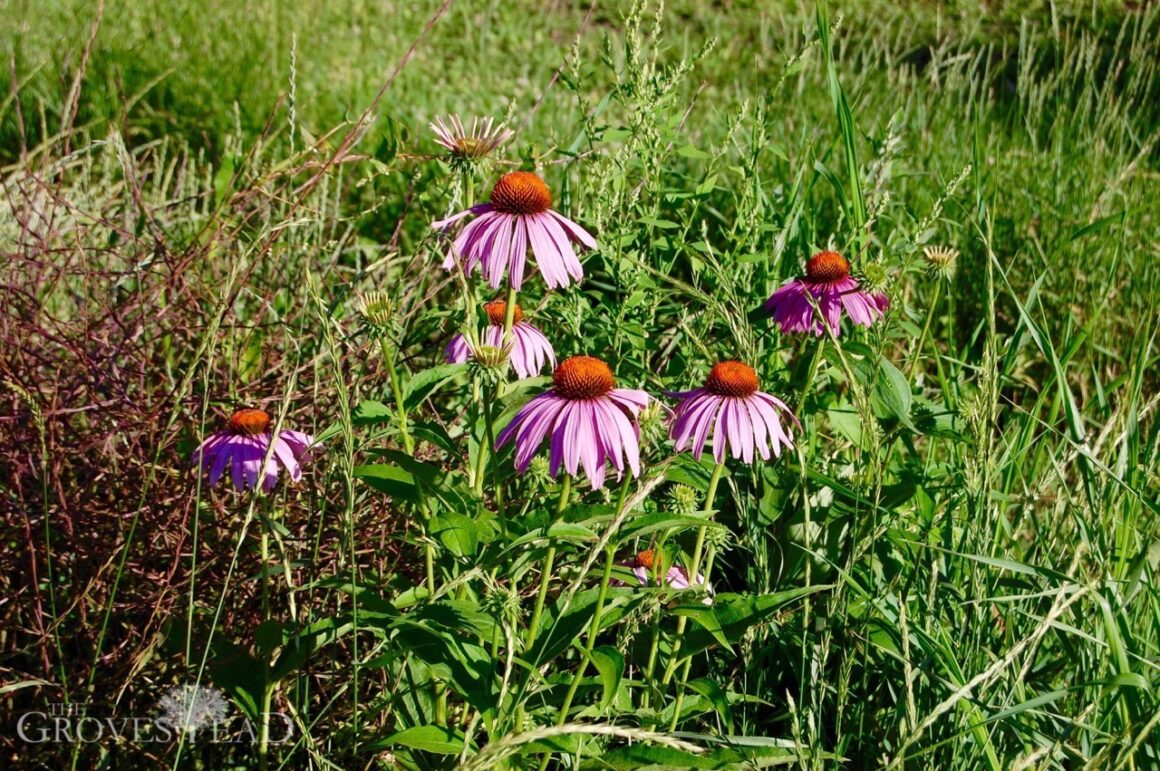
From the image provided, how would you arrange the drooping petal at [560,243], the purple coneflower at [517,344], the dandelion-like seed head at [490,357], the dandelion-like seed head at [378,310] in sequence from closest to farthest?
the dandelion-like seed head at [490,357]
the dandelion-like seed head at [378,310]
the drooping petal at [560,243]
the purple coneflower at [517,344]

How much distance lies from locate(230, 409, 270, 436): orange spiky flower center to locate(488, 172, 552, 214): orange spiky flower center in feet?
1.45

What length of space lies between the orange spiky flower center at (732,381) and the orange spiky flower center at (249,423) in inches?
24.1

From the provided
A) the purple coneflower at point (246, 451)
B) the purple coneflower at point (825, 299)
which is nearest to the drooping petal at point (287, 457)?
the purple coneflower at point (246, 451)

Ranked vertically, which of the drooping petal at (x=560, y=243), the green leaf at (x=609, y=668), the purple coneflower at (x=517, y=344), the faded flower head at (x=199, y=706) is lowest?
the faded flower head at (x=199, y=706)

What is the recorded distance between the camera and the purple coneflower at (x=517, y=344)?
160cm

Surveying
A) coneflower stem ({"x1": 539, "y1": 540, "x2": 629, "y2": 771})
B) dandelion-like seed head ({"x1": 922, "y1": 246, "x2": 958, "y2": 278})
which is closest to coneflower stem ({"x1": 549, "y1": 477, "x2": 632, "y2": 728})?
coneflower stem ({"x1": 539, "y1": 540, "x2": 629, "y2": 771})

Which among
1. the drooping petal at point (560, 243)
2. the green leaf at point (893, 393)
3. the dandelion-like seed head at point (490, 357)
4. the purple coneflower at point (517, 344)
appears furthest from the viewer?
the green leaf at point (893, 393)

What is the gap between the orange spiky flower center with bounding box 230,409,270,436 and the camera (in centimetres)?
153

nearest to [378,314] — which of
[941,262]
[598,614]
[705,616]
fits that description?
[598,614]

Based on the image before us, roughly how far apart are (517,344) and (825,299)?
1.58 feet

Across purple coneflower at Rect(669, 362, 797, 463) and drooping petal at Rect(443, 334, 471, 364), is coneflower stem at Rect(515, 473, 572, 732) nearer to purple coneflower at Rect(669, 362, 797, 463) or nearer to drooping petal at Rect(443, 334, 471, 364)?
purple coneflower at Rect(669, 362, 797, 463)

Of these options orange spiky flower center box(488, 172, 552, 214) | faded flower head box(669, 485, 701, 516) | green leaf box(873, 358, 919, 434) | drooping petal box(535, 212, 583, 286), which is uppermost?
orange spiky flower center box(488, 172, 552, 214)

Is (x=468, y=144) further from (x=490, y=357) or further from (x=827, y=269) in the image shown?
(x=827, y=269)

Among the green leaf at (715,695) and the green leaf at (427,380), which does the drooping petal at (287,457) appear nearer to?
the green leaf at (427,380)
